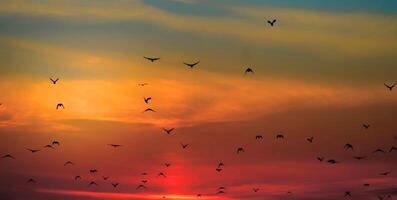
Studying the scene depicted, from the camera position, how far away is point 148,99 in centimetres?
14400

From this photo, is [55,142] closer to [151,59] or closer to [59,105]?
[59,105]

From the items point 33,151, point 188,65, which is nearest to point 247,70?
point 188,65

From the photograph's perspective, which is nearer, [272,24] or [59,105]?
[272,24]

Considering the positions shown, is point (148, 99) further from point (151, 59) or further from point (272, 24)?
point (272, 24)

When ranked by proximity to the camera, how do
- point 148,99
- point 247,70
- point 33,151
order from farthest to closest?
point 33,151 < point 148,99 < point 247,70

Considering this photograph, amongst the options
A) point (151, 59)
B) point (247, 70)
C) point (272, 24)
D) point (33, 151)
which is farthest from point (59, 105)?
point (272, 24)

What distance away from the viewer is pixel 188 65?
431ft

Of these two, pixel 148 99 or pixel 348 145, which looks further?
pixel 348 145

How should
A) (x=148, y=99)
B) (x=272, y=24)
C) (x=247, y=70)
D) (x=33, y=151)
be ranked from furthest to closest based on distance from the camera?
(x=33, y=151) < (x=148, y=99) < (x=247, y=70) < (x=272, y=24)

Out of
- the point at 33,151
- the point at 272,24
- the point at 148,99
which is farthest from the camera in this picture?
the point at 33,151

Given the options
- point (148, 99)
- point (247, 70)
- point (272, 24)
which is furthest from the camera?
point (148, 99)

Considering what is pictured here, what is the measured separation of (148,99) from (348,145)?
152 feet

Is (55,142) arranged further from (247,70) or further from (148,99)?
(247,70)

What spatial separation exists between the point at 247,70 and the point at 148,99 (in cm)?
2501
